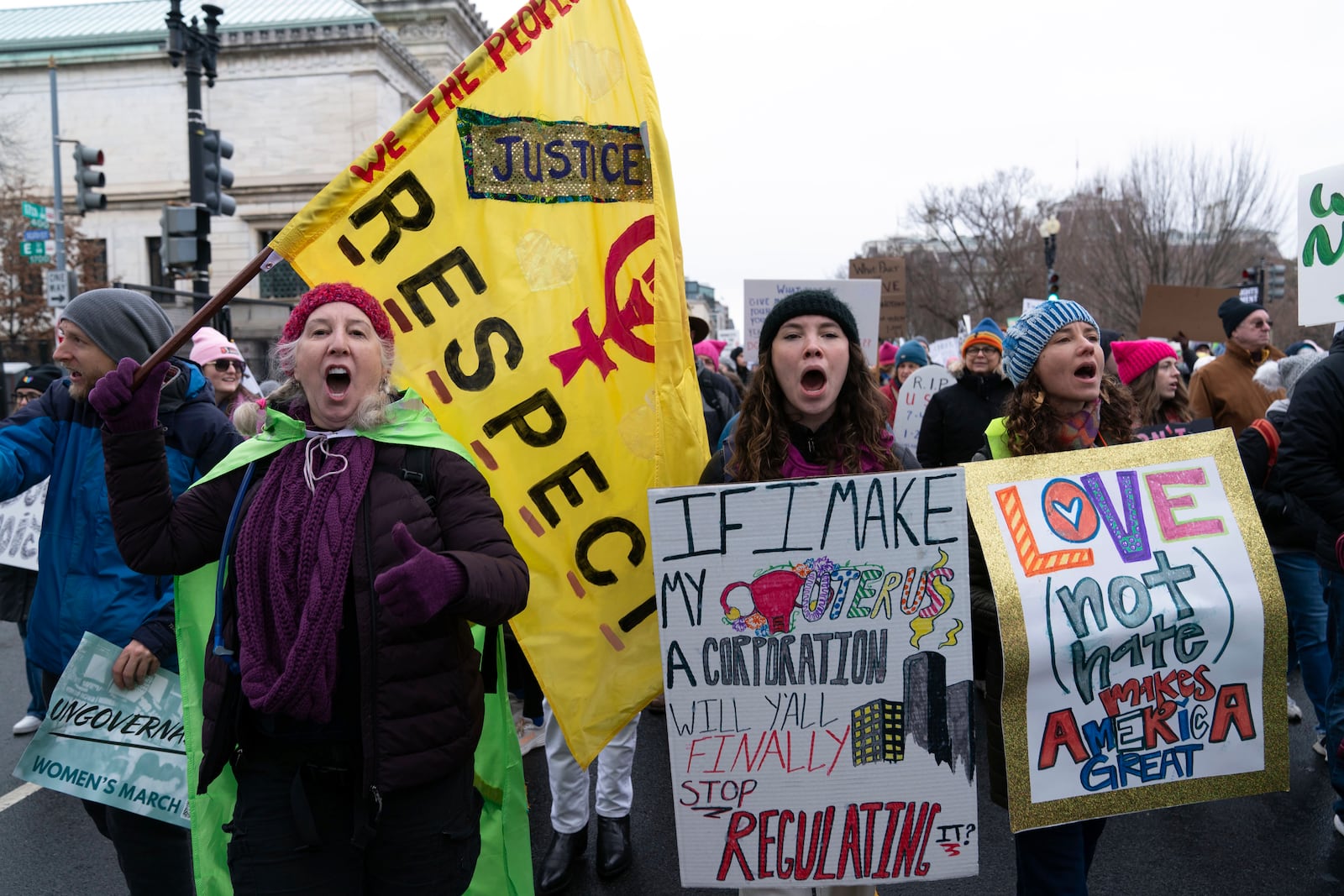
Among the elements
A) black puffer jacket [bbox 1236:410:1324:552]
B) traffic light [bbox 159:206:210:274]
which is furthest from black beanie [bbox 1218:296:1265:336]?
traffic light [bbox 159:206:210:274]

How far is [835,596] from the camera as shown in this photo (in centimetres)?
245

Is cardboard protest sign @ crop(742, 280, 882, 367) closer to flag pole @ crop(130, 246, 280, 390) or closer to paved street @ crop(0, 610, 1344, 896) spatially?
paved street @ crop(0, 610, 1344, 896)

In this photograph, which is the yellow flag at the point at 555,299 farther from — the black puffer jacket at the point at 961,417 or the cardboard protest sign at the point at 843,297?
the cardboard protest sign at the point at 843,297

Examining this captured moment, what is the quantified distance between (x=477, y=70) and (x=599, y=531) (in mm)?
1409

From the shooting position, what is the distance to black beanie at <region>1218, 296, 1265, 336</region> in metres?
6.03

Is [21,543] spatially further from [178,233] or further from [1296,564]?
[1296,564]

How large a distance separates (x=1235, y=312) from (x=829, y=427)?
4.71m

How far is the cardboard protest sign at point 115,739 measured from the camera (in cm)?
271

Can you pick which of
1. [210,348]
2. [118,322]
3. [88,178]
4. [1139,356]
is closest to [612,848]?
[118,322]

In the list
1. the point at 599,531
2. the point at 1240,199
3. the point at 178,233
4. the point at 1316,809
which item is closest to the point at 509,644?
Result: the point at 599,531

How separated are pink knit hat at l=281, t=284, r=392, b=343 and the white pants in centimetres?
186

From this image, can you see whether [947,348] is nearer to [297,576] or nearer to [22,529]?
[22,529]

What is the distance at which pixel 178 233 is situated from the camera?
384 inches

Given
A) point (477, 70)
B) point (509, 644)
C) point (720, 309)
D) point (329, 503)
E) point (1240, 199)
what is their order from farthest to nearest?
point (720, 309)
point (1240, 199)
point (509, 644)
point (477, 70)
point (329, 503)
